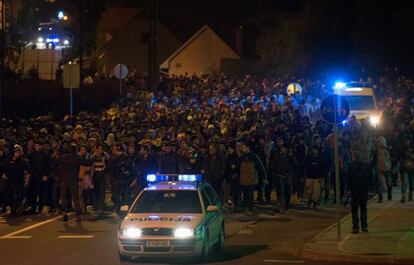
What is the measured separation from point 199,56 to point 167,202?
6311 centimetres

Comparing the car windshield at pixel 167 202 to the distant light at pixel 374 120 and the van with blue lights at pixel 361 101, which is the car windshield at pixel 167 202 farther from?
the van with blue lights at pixel 361 101

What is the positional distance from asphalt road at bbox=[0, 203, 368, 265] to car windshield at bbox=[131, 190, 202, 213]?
89 centimetres

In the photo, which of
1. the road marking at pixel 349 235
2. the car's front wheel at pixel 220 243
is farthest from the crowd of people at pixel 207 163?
the car's front wheel at pixel 220 243

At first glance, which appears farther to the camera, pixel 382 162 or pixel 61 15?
pixel 61 15

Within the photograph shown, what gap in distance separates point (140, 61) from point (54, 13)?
15.8 metres

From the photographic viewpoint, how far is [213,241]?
14.7 metres

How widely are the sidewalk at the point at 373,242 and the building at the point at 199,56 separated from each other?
57.0 metres

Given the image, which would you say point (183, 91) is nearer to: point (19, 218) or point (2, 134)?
point (2, 134)

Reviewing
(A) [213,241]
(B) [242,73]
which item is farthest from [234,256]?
(B) [242,73]

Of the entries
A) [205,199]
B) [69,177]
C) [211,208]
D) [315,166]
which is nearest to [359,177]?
[205,199]


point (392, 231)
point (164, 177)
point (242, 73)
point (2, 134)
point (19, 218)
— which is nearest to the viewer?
point (164, 177)

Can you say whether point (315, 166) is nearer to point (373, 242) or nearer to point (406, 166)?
point (406, 166)

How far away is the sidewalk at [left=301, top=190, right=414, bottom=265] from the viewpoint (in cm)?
1433

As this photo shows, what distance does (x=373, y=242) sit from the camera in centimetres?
1587
